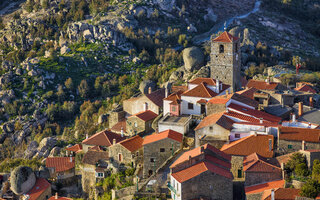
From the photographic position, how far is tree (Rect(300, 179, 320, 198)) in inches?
1515

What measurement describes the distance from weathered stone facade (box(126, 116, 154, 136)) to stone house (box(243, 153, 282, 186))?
1537 centimetres

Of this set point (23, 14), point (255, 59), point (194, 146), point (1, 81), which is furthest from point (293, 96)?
point (23, 14)

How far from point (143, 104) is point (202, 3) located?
235ft

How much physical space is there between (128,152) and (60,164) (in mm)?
11929

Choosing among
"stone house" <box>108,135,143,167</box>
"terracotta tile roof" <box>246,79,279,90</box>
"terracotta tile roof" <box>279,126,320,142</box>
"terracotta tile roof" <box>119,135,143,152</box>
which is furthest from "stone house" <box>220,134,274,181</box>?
"terracotta tile roof" <box>246,79,279,90</box>

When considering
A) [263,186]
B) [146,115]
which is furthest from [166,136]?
[146,115]

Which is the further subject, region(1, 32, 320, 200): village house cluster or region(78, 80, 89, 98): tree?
region(78, 80, 89, 98): tree

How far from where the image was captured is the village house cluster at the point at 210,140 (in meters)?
41.7

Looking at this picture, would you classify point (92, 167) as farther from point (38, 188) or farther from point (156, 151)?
point (156, 151)

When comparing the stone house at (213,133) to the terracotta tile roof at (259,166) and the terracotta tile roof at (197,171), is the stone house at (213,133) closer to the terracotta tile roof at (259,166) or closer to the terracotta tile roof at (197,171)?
the terracotta tile roof at (259,166)

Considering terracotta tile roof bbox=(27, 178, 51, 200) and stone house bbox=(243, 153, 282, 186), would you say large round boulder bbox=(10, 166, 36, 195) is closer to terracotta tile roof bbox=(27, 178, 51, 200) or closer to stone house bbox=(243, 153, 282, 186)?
terracotta tile roof bbox=(27, 178, 51, 200)

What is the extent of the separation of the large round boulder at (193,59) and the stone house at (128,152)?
114 ft

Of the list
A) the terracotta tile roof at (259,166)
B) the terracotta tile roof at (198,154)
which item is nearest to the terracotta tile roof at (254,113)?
the terracotta tile roof at (198,154)

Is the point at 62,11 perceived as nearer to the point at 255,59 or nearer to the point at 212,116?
the point at 255,59
